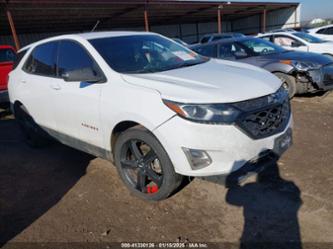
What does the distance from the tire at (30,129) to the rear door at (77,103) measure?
0.87 meters

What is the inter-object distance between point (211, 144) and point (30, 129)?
11.9 ft

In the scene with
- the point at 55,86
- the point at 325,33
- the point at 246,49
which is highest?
the point at 55,86

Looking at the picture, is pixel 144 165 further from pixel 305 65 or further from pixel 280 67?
pixel 305 65

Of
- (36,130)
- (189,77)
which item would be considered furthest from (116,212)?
(36,130)

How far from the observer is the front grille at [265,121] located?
8.95ft

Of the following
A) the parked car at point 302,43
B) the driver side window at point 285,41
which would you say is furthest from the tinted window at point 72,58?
the driver side window at point 285,41

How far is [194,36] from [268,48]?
29.9 meters

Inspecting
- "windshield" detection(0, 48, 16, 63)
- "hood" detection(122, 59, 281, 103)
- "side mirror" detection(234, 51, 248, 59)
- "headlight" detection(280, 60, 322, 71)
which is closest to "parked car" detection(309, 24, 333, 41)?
"side mirror" detection(234, 51, 248, 59)

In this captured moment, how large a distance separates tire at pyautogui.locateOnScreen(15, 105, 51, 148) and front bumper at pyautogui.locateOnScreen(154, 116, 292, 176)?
8.69ft

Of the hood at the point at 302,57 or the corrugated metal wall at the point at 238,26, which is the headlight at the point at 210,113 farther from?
the corrugated metal wall at the point at 238,26

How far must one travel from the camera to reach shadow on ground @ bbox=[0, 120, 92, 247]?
3.32 meters

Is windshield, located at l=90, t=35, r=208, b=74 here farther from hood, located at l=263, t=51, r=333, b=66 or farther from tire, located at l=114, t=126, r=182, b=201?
hood, located at l=263, t=51, r=333, b=66

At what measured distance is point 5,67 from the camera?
8.33 metres

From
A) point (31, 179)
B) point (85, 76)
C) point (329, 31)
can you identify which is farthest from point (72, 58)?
point (329, 31)
